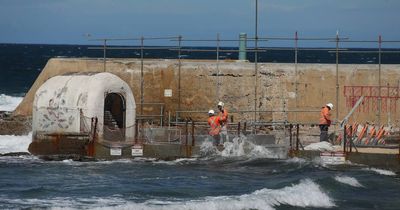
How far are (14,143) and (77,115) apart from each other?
15.7 ft

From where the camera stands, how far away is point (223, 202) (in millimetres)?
23734

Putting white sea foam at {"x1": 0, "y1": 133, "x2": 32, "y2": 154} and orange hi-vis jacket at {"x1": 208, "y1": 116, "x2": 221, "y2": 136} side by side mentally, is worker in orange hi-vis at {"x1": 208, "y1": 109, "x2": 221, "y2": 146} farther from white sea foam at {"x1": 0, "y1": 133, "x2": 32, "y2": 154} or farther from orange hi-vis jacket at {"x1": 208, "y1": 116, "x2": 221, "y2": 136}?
white sea foam at {"x1": 0, "y1": 133, "x2": 32, "y2": 154}

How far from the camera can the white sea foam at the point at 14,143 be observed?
3447cm

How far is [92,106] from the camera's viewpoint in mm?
31766

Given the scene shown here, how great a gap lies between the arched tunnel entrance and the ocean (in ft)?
4.28

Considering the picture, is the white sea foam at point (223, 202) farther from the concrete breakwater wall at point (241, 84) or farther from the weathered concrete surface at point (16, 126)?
the weathered concrete surface at point (16, 126)

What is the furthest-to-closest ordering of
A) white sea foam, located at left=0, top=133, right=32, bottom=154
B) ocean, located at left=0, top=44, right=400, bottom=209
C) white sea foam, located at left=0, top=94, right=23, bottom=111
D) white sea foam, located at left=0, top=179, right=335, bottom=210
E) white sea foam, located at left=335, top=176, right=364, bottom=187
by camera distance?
1. white sea foam, located at left=0, top=94, right=23, bottom=111
2. white sea foam, located at left=0, top=133, right=32, bottom=154
3. white sea foam, located at left=335, top=176, right=364, bottom=187
4. ocean, located at left=0, top=44, right=400, bottom=209
5. white sea foam, located at left=0, top=179, right=335, bottom=210

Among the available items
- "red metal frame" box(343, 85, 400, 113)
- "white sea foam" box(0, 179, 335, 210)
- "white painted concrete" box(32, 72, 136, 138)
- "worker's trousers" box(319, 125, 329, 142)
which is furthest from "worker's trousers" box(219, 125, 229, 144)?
"red metal frame" box(343, 85, 400, 113)

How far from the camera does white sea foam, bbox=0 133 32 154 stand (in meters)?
34.5

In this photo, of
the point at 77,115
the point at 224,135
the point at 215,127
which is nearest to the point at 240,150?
the point at 224,135

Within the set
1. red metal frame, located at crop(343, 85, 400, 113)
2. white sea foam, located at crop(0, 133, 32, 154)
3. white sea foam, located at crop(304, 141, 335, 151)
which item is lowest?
white sea foam, located at crop(0, 133, 32, 154)

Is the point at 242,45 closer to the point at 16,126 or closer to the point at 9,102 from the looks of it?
the point at 16,126

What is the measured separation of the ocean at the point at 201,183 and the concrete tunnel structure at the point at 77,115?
70 centimetres

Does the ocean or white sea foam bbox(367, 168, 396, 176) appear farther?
white sea foam bbox(367, 168, 396, 176)
